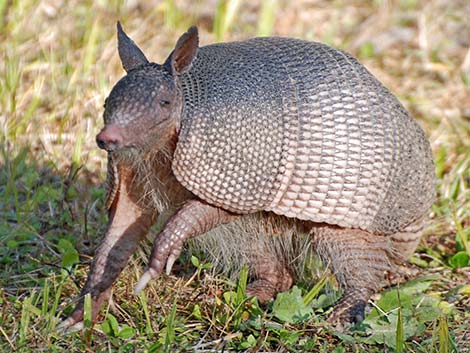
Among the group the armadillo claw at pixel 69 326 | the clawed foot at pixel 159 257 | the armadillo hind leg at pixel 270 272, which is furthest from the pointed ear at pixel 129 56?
the armadillo hind leg at pixel 270 272

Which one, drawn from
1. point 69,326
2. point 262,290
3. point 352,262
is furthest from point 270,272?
point 69,326

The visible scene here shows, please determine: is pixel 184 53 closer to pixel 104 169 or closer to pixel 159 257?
pixel 159 257

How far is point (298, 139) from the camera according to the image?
463 centimetres

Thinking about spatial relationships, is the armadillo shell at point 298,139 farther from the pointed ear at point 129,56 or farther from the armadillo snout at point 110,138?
the armadillo snout at point 110,138

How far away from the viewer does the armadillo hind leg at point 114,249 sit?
4.82 m

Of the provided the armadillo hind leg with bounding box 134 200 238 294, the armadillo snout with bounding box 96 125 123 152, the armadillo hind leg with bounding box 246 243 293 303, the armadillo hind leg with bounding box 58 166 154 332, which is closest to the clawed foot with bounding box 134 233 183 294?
the armadillo hind leg with bounding box 134 200 238 294

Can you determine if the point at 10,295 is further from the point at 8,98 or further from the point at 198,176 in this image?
the point at 8,98

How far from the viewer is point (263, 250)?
5.47 meters

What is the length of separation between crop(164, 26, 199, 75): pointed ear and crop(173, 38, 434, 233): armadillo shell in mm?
73

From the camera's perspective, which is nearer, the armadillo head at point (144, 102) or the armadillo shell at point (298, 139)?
the armadillo head at point (144, 102)

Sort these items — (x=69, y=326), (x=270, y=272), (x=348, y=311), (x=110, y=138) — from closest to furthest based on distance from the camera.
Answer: (x=110, y=138) < (x=69, y=326) < (x=348, y=311) < (x=270, y=272)

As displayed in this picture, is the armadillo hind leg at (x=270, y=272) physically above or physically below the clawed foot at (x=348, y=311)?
below

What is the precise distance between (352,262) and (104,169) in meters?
2.46

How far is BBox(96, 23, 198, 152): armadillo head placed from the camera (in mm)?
4117
